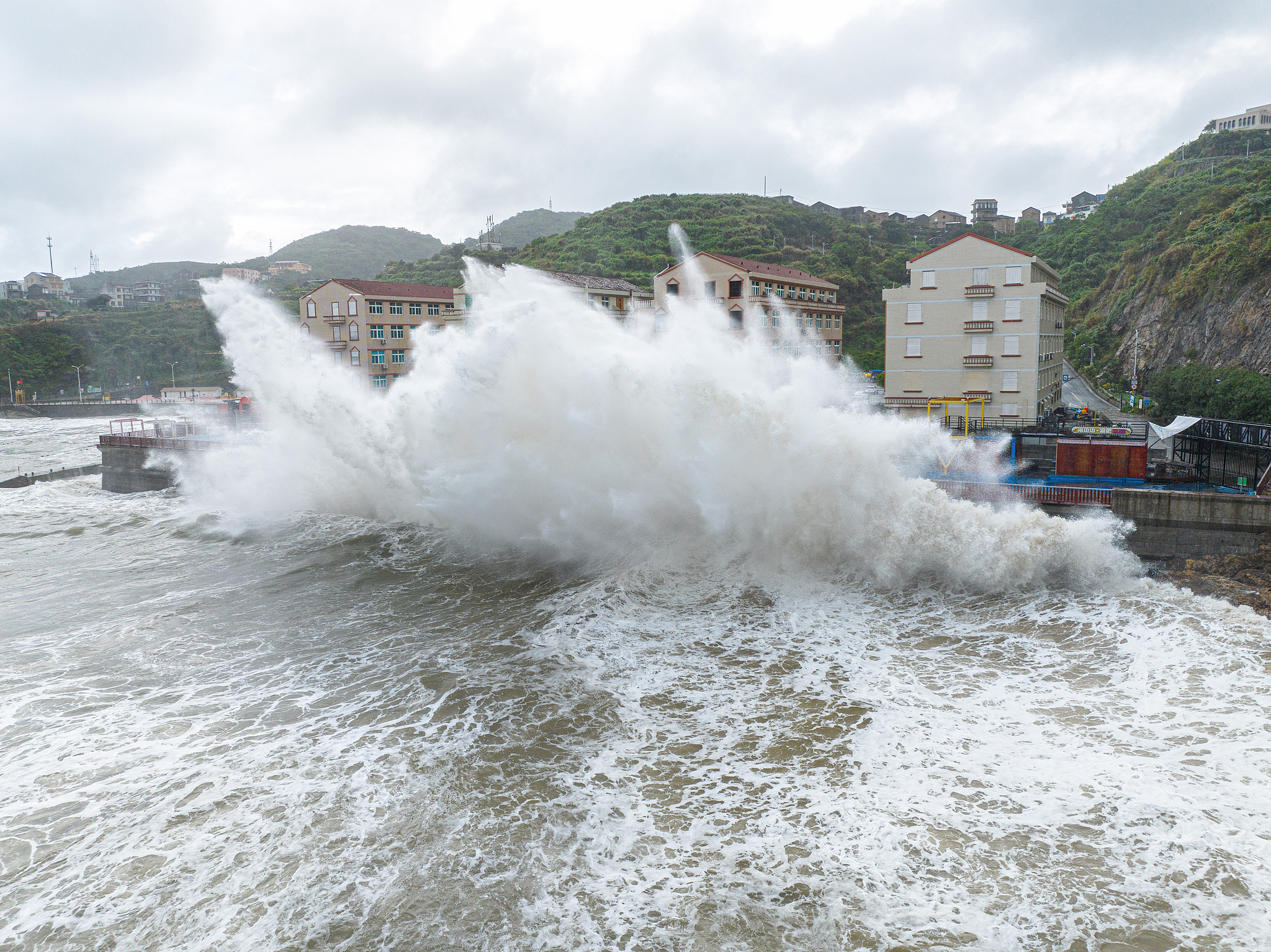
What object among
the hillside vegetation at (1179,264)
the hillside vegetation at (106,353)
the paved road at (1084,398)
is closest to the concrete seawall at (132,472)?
the paved road at (1084,398)

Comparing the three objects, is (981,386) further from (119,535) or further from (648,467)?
(119,535)

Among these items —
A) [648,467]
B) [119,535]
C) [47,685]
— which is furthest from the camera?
[119,535]

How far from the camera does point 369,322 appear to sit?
5628 cm

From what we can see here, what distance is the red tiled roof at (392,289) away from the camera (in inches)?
2226

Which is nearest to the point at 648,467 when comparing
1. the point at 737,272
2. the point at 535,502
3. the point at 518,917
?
the point at 535,502

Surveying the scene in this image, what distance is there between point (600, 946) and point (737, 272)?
4516cm

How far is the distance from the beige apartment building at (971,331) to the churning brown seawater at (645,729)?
2116 cm

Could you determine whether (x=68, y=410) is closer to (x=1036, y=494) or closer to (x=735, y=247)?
(x=735, y=247)

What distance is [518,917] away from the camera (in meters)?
7.58

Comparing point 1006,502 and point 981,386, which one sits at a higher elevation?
point 981,386

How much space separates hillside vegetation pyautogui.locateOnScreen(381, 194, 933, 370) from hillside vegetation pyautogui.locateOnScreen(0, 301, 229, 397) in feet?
94.4

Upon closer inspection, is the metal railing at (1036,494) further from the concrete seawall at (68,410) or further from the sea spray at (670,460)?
the concrete seawall at (68,410)

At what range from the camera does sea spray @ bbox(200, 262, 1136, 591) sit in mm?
18156

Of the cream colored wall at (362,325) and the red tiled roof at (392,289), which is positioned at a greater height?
the red tiled roof at (392,289)
